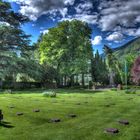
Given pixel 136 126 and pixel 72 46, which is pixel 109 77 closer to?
pixel 72 46

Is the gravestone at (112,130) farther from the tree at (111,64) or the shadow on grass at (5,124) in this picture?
the tree at (111,64)

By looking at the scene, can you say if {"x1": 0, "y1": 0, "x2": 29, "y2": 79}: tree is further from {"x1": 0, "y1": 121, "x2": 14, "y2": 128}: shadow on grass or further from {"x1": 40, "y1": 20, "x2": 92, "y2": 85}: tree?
{"x1": 0, "y1": 121, "x2": 14, "y2": 128}: shadow on grass

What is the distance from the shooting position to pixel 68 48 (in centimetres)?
7550

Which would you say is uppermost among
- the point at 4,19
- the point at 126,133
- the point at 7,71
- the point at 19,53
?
the point at 4,19

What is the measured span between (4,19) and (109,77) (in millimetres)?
65610

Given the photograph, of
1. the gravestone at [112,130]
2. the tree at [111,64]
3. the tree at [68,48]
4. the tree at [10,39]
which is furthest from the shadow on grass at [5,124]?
the tree at [111,64]

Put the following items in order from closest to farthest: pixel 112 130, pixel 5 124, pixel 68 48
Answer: pixel 112 130 < pixel 5 124 < pixel 68 48

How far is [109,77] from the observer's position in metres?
118

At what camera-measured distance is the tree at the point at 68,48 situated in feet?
245

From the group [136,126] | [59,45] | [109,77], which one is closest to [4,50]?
[59,45]

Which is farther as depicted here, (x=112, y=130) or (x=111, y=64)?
(x=111, y=64)

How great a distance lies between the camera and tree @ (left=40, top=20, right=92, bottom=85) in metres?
74.8

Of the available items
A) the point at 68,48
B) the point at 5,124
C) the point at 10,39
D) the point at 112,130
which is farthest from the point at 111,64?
the point at 112,130

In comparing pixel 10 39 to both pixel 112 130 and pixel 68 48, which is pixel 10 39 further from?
pixel 112 130
